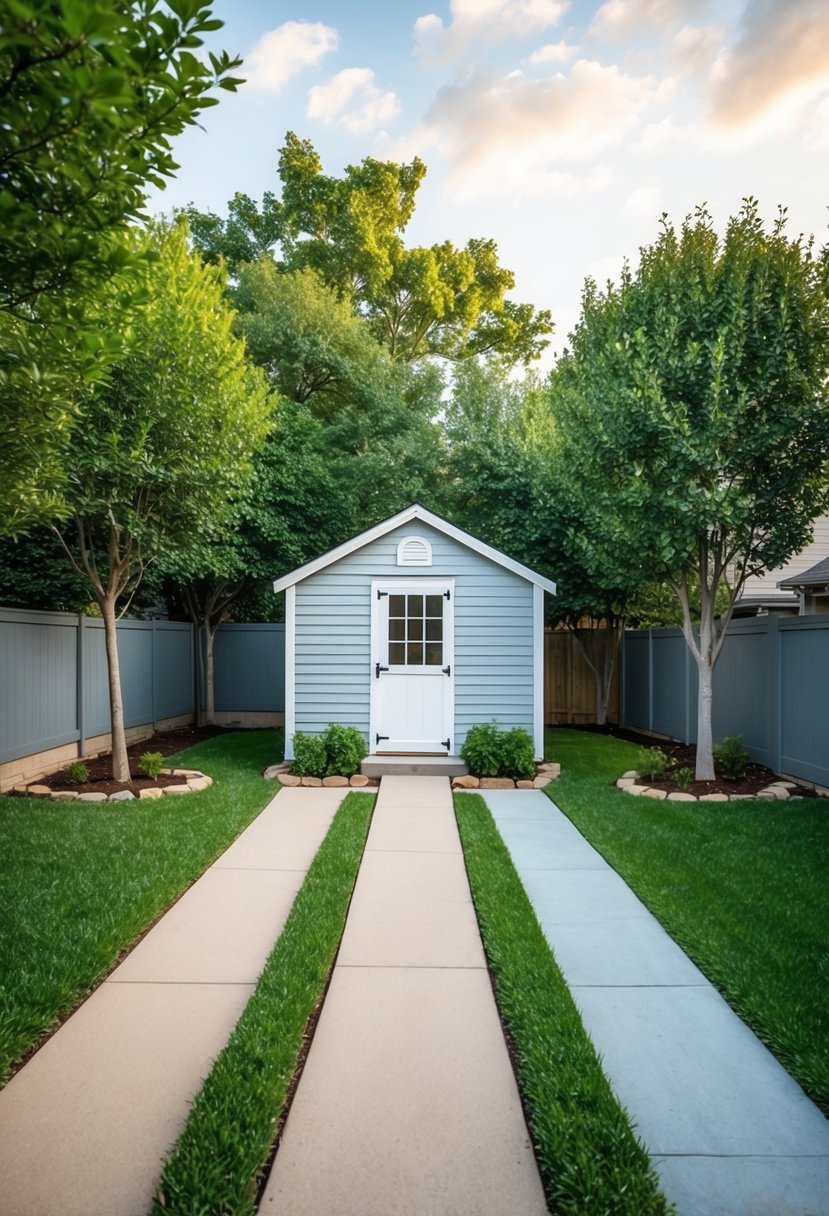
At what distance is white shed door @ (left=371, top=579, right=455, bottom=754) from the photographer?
9.80m

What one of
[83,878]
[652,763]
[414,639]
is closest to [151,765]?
[83,878]

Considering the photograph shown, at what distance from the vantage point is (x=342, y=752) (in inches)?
357

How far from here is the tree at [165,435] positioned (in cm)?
764

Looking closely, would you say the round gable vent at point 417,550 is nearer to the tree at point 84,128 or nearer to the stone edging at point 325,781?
the stone edging at point 325,781

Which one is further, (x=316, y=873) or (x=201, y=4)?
(x=316, y=873)

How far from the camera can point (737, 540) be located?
832cm

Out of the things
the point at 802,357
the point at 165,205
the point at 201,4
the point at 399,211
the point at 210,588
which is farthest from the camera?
the point at 399,211

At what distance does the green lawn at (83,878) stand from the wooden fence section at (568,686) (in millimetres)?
7694

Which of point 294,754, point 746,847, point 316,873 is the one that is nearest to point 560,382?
point 294,754

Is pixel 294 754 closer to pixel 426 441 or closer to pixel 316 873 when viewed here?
pixel 316 873

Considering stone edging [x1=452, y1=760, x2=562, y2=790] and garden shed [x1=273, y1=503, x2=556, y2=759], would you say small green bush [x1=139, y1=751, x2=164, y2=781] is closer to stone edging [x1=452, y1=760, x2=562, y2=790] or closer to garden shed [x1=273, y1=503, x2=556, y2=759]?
garden shed [x1=273, y1=503, x2=556, y2=759]

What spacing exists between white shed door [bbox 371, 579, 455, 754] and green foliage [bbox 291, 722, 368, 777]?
0.73 m

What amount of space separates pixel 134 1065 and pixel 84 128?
125 inches

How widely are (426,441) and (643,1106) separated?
1701cm
